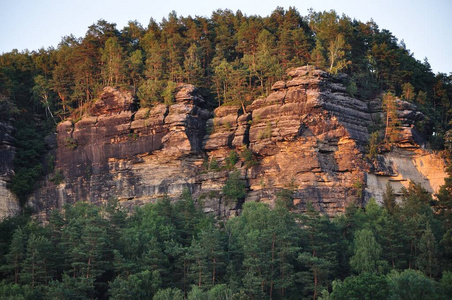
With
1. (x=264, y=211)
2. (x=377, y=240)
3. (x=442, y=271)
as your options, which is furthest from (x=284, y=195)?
(x=442, y=271)

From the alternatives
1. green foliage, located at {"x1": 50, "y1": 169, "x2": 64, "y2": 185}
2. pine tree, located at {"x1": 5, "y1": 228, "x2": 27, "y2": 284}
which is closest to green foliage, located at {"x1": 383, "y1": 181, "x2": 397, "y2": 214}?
pine tree, located at {"x1": 5, "y1": 228, "x2": 27, "y2": 284}

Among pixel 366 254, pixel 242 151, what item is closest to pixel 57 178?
pixel 242 151

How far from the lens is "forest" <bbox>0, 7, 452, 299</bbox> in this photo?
176 feet

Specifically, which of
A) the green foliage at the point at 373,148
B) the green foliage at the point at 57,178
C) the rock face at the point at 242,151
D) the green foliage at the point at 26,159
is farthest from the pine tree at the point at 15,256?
the green foliage at the point at 373,148

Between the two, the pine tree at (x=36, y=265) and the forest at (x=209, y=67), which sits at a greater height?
the forest at (x=209, y=67)

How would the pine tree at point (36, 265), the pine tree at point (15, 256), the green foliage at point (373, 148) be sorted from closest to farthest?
the pine tree at point (36, 265) → the pine tree at point (15, 256) → the green foliage at point (373, 148)

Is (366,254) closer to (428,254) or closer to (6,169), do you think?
(428,254)

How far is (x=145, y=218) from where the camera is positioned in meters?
62.3

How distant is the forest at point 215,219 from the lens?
53.5 metres

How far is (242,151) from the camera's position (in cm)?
7038

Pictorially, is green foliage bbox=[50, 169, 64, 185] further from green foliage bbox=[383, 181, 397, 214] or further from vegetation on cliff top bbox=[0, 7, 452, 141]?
green foliage bbox=[383, 181, 397, 214]

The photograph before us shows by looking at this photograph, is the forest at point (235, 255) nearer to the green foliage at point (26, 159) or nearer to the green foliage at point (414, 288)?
the green foliage at point (414, 288)

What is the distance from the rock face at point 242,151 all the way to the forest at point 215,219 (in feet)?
5.96

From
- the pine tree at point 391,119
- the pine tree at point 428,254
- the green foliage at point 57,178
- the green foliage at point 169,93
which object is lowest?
the pine tree at point 428,254
